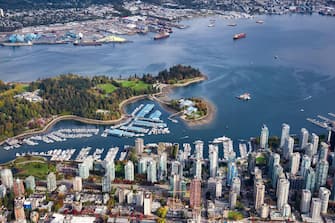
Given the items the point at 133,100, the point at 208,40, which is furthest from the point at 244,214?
the point at 208,40

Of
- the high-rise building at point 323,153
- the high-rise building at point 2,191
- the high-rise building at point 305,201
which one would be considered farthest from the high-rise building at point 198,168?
the high-rise building at point 2,191

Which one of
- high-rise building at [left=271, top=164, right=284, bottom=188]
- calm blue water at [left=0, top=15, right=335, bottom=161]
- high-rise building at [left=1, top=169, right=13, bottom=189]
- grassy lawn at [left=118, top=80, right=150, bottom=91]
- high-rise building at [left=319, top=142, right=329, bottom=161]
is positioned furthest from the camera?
grassy lawn at [left=118, top=80, right=150, bottom=91]

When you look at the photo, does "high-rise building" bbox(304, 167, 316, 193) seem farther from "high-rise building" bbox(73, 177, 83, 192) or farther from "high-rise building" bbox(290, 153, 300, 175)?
"high-rise building" bbox(73, 177, 83, 192)

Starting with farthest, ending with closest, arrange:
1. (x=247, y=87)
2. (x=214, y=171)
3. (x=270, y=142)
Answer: (x=247, y=87) → (x=270, y=142) → (x=214, y=171)

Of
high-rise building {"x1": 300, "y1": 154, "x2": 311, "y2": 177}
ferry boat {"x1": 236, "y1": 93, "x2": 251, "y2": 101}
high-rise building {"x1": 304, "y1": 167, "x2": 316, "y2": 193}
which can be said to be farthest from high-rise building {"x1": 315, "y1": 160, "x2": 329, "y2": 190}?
ferry boat {"x1": 236, "y1": 93, "x2": 251, "y2": 101}

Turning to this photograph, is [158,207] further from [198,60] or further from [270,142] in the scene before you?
[198,60]

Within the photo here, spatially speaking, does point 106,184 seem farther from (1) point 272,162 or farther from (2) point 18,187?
(1) point 272,162

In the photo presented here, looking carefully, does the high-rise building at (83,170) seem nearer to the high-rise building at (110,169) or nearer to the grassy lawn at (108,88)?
the high-rise building at (110,169)
